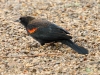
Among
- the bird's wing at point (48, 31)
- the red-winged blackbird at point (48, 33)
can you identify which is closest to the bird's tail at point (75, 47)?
the red-winged blackbird at point (48, 33)

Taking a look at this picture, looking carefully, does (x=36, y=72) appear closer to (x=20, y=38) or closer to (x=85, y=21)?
(x=20, y=38)

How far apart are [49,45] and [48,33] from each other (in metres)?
0.27

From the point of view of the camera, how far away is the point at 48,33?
643cm

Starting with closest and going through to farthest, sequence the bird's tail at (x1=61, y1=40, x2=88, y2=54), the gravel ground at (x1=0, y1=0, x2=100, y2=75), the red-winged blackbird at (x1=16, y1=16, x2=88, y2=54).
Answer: the gravel ground at (x1=0, y1=0, x2=100, y2=75), the bird's tail at (x1=61, y1=40, x2=88, y2=54), the red-winged blackbird at (x1=16, y1=16, x2=88, y2=54)

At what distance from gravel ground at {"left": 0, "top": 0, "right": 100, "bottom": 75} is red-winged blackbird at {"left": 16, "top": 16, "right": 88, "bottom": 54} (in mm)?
112

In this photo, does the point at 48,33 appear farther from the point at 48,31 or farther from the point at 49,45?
the point at 49,45

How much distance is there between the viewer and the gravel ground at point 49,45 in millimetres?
5676

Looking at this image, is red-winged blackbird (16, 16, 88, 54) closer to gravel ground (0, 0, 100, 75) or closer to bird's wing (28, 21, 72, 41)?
bird's wing (28, 21, 72, 41)

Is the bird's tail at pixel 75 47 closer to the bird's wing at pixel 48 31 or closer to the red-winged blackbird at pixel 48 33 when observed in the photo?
the red-winged blackbird at pixel 48 33

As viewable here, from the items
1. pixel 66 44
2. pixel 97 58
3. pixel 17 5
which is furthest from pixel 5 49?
pixel 17 5

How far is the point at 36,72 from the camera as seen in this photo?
5555 millimetres

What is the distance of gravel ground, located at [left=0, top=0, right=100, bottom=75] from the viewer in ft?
18.6

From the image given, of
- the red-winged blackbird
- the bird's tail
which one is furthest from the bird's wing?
the bird's tail

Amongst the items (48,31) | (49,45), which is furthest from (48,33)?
(49,45)
